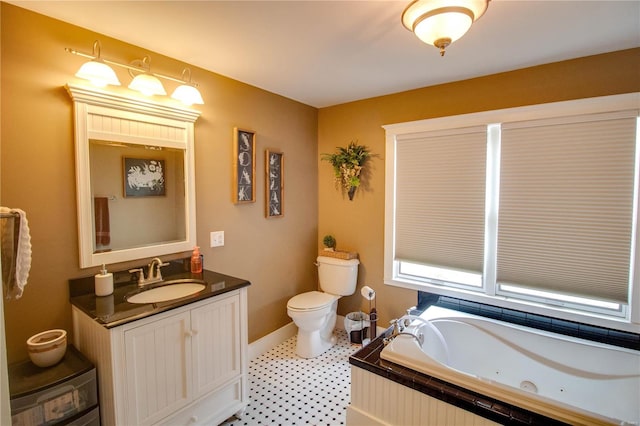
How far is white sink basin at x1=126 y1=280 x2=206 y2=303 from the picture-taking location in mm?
1931

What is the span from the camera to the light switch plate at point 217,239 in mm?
2516

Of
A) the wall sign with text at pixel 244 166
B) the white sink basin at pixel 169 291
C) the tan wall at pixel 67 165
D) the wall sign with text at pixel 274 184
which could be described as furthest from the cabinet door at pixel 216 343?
the wall sign with text at pixel 274 184

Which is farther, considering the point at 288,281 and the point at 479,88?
the point at 288,281

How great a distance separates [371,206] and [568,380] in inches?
76.8

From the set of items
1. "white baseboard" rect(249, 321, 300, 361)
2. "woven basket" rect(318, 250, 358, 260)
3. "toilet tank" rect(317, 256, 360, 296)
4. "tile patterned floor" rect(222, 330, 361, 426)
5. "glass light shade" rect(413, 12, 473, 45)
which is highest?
"glass light shade" rect(413, 12, 473, 45)

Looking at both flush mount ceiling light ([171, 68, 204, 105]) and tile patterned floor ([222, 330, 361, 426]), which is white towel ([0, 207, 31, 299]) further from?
tile patterned floor ([222, 330, 361, 426])

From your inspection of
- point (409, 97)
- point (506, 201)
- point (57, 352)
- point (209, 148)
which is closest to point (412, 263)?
point (506, 201)

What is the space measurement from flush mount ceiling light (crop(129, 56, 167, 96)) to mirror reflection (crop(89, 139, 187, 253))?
1.14 ft

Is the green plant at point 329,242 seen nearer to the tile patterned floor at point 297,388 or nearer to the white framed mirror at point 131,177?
the tile patterned floor at point 297,388

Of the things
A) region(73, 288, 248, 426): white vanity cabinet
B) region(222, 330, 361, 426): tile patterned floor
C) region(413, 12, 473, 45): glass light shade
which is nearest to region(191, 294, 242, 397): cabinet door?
region(73, 288, 248, 426): white vanity cabinet

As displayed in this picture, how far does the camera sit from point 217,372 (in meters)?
1.99

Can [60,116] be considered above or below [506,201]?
above

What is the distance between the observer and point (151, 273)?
2078 millimetres

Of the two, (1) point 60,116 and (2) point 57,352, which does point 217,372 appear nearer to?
(2) point 57,352
